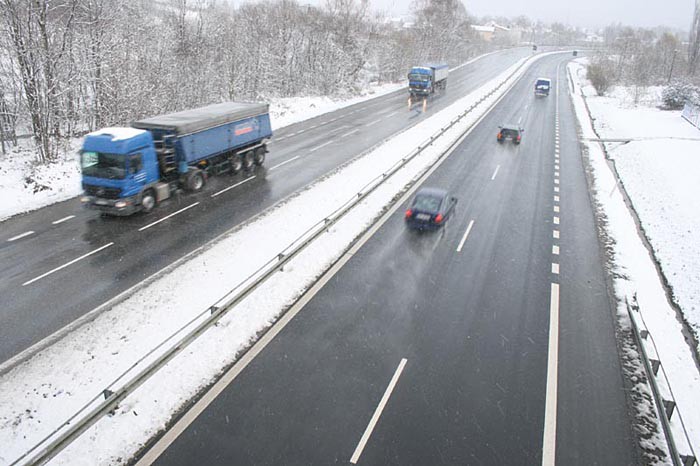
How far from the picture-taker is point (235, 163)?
24.0 m

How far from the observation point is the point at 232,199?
21078 mm

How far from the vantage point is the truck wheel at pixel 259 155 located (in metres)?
25.6

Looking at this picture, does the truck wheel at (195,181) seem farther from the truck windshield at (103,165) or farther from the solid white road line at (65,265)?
the solid white road line at (65,265)

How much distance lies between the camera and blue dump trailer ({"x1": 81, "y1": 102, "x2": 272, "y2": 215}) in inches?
692

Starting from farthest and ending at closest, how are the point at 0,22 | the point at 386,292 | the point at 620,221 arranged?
1. the point at 0,22
2. the point at 620,221
3. the point at 386,292

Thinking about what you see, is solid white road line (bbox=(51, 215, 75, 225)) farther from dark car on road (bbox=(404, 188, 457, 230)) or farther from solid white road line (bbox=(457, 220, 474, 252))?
solid white road line (bbox=(457, 220, 474, 252))

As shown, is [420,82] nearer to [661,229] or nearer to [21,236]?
[661,229]

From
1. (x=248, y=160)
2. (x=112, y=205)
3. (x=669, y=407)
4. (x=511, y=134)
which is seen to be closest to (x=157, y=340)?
(x=112, y=205)

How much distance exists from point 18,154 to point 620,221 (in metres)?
31.7

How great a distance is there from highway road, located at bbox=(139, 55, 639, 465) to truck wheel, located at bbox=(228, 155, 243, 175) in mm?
10114

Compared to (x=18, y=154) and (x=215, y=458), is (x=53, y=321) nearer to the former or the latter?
(x=215, y=458)

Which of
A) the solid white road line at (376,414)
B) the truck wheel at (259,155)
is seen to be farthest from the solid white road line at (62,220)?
the solid white road line at (376,414)

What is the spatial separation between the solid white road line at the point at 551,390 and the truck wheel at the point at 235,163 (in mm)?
16782

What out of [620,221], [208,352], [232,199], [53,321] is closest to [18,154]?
[232,199]
